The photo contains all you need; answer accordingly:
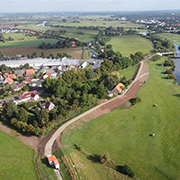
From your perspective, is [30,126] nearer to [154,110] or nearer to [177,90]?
[154,110]

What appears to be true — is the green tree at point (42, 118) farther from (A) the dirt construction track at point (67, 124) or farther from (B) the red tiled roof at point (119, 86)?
(B) the red tiled roof at point (119, 86)

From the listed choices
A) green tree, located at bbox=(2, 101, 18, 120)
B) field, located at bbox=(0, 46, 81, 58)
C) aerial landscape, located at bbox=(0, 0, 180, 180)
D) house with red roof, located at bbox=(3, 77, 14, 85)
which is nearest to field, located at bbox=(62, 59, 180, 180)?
aerial landscape, located at bbox=(0, 0, 180, 180)

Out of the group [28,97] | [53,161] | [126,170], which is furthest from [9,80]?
[126,170]

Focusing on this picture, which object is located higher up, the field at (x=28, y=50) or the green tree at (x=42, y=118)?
the field at (x=28, y=50)

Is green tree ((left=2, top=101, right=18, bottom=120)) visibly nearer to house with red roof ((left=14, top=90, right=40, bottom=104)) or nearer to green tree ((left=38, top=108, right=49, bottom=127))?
green tree ((left=38, top=108, right=49, bottom=127))

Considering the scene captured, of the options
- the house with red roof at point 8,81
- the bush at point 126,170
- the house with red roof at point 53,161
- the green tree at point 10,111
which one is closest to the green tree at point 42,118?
the green tree at point 10,111

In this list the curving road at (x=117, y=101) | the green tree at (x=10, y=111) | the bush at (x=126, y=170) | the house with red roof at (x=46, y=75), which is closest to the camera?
the bush at (x=126, y=170)

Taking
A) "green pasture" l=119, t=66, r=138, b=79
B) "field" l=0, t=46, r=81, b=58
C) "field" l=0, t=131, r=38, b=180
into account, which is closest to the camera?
"field" l=0, t=131, r=38, b=180
